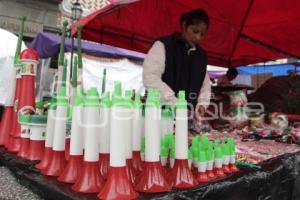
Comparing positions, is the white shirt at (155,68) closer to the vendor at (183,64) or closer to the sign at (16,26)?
the vendor at (183,64)

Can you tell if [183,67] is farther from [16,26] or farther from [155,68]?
[16,26]

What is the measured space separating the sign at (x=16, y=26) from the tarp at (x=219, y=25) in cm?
425

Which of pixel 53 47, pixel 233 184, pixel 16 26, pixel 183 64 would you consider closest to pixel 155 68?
pixel 183 64

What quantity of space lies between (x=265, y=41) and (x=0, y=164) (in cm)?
287

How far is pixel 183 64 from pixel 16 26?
17.7ft

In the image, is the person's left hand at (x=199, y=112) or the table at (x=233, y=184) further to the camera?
the person's left hand at (x=199, y=112)

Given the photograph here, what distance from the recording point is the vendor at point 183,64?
1.82m

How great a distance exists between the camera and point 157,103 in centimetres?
80

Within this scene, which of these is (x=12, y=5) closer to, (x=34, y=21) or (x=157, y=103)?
(x=34, y=21)

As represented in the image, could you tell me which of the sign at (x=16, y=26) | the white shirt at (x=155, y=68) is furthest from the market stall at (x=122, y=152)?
the sign at (x=16, y=26)

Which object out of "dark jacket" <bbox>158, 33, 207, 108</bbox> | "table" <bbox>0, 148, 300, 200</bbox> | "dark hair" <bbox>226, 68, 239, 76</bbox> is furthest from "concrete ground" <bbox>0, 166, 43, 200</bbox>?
"dark hair" <bbox>226, 68, 239, 76</bbox>

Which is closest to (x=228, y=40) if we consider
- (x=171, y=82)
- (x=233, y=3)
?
(x=233, y=3)

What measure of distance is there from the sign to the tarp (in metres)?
4.25

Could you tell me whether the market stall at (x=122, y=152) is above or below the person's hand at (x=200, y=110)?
below
